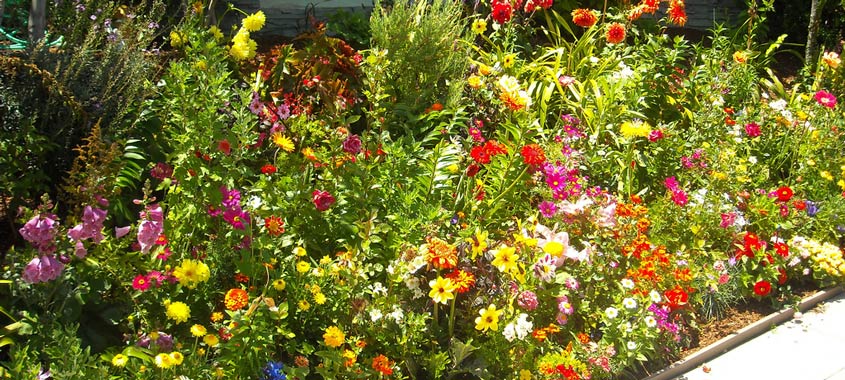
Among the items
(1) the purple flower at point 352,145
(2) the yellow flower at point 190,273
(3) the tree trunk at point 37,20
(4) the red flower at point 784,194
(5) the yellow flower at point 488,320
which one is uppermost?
(3) the tree trunk at point 37,20

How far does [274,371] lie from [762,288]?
94.3 inches

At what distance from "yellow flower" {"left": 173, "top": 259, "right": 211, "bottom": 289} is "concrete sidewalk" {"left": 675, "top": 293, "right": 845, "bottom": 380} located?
1.96 m

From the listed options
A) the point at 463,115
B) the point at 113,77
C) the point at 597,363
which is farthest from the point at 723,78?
the point at 113,77

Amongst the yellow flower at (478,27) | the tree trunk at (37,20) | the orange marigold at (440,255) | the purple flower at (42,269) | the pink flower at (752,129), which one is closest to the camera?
the purple flower at (42,269)

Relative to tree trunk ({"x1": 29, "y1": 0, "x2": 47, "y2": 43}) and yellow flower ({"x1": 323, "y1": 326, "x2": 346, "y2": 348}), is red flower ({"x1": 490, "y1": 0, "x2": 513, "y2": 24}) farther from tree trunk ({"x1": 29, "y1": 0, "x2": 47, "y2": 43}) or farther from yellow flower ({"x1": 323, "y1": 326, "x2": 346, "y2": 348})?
yellow flower ({"x1": 323, "y1": 326, "x2": 346, "y2": 348})

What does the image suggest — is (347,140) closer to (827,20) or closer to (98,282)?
(98,282)

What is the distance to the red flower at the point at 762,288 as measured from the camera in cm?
365

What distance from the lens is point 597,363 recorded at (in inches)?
113

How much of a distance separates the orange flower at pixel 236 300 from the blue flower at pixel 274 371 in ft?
0.79

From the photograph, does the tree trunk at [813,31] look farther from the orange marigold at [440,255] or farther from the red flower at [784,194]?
the orange marigold at [440,255]

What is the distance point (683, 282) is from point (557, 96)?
1.84 metres

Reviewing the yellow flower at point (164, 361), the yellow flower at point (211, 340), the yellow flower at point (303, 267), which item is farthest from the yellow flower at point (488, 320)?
the yellow flower at point (164, 361)

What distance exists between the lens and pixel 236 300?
2.34 m

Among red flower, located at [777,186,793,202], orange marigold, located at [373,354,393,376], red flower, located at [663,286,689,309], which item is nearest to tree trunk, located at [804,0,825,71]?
red flower, located at [777,186,793,202]
